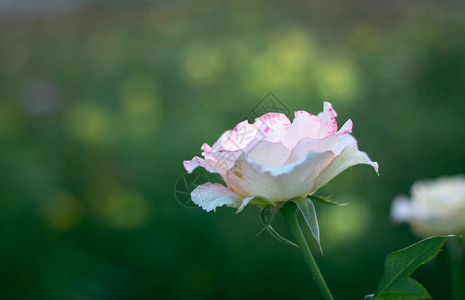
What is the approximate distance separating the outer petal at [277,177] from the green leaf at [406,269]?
0.07m

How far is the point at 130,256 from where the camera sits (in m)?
1.55

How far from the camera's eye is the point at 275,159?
0.36m

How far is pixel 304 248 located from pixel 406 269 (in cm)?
6

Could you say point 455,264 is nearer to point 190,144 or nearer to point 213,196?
point 213,196

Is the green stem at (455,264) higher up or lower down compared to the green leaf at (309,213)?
higher up

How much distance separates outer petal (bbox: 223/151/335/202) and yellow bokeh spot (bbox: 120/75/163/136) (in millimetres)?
1415

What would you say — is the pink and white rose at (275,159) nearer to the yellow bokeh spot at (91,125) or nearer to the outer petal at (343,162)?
the outer petal at (343,162)

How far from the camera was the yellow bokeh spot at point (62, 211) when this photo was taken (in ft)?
5.26

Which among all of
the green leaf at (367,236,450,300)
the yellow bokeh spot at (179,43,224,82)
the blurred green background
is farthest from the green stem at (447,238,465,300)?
the yellow bokeh spot at (179,43,224,82)

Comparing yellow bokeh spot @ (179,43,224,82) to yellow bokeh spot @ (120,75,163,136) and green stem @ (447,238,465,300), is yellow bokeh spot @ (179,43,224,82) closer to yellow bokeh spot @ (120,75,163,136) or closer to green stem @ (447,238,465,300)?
yellow bokeh spot @ (120,75,163,136)

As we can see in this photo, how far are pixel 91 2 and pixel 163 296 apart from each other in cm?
194

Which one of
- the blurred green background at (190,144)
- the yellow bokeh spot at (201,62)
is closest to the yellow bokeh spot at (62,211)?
the blurred green background at (190,144)

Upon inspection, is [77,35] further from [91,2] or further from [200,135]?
[200,135]

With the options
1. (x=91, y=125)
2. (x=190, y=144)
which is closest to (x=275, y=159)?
(x=190, y=144)
